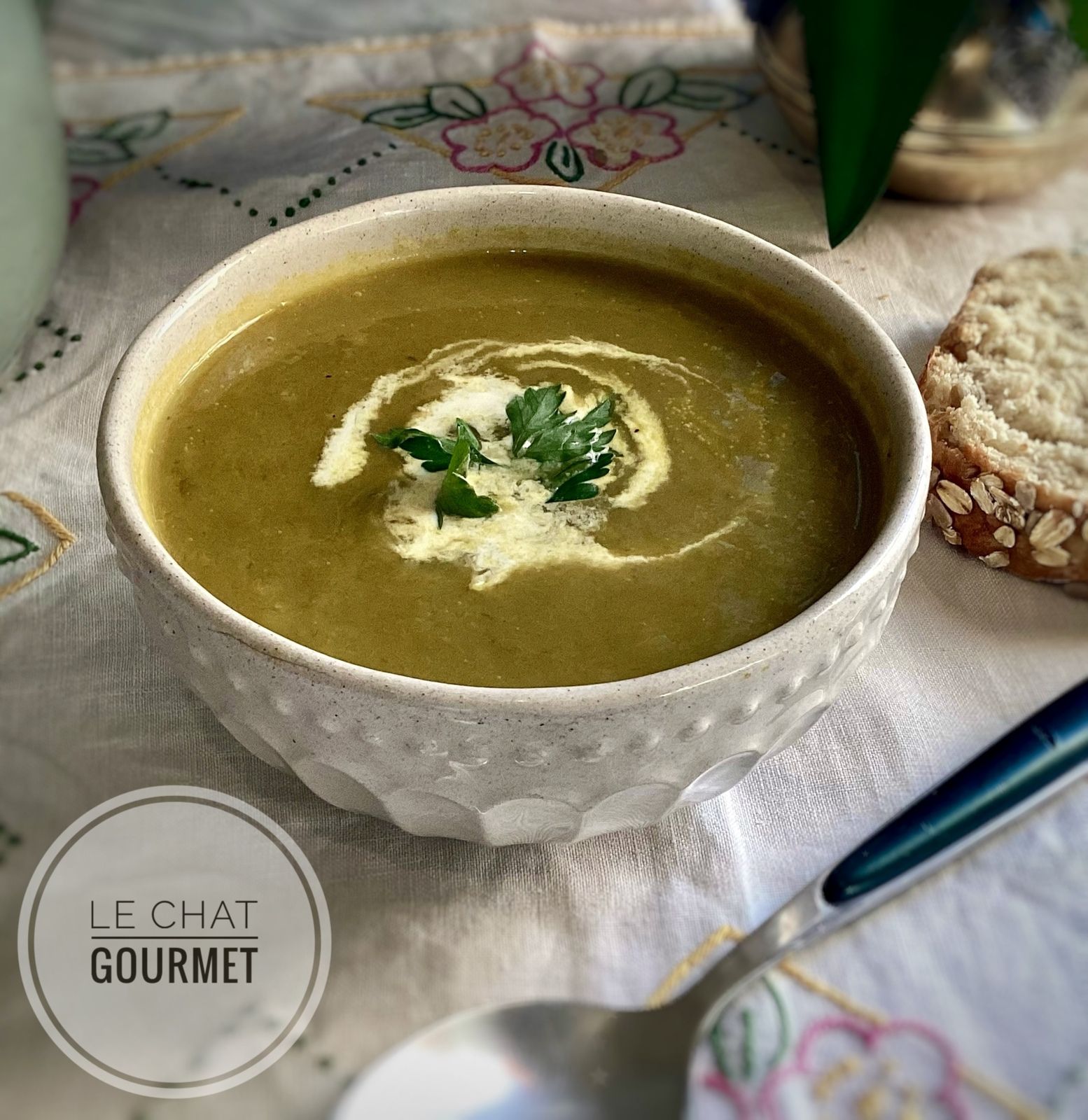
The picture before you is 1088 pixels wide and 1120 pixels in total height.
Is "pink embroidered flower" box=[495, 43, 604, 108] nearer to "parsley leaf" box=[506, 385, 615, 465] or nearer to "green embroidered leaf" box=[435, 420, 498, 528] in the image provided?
"parsley leaf" box=[506, 385, 615, 465]

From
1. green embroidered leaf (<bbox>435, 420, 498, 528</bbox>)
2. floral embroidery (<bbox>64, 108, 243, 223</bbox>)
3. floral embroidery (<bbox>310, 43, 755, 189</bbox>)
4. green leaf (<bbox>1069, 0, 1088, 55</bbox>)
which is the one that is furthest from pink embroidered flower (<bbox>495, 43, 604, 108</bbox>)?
green leaf (<bbox>1069, 0, 1088, 55</bbox>)

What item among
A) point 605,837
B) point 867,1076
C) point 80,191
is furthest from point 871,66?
point 80,191

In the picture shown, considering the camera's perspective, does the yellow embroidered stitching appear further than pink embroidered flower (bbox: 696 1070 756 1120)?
Yes

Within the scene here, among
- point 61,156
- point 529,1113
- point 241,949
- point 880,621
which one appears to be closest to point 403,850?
point 241,949

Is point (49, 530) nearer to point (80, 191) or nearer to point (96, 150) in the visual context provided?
point (80, 191)

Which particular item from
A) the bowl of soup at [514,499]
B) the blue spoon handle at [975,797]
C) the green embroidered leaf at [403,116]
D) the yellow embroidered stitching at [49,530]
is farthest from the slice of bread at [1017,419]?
the yellow embroidered stitching at [49,530]
